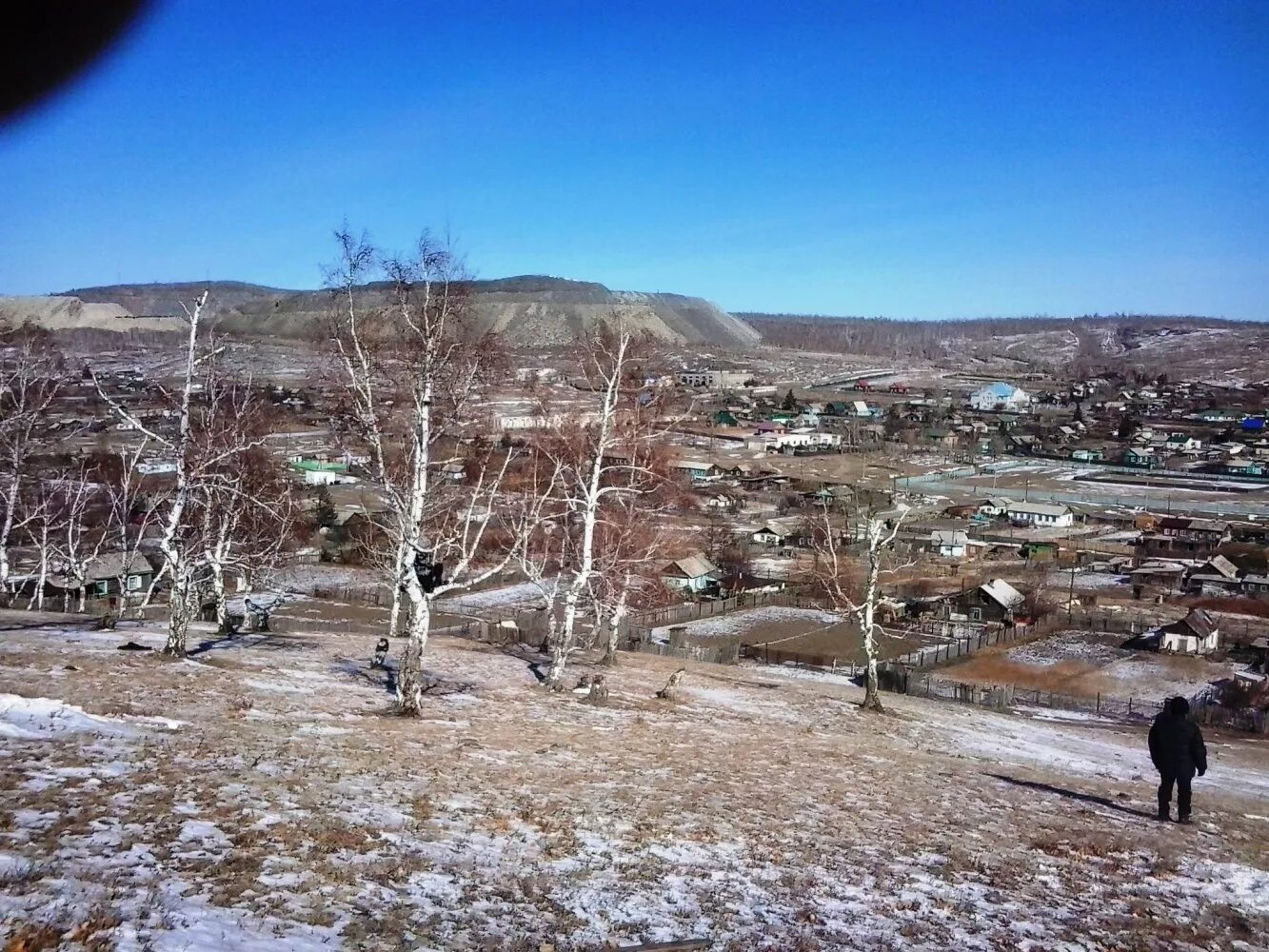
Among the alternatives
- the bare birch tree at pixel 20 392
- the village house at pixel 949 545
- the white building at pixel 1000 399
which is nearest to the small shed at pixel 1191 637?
the village house at pixel 949 545

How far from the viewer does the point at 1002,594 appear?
47906 mm

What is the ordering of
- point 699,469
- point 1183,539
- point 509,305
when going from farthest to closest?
1. point 509,305
2. point 699,469
3. point 1183,539

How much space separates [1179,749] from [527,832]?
7284 mm

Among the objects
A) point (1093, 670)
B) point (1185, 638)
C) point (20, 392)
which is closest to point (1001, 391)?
point (1185, 638)

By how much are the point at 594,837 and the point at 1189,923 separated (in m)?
4.61

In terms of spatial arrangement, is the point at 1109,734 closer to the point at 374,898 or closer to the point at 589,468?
the point at 589,468

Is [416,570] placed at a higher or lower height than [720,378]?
lower

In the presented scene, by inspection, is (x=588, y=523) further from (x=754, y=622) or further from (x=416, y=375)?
(x=754, y=622)

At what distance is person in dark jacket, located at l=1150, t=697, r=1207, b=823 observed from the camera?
10.7m

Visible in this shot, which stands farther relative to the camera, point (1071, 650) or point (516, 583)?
point (516, 583)

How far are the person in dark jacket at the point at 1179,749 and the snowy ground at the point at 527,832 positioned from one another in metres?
0.48

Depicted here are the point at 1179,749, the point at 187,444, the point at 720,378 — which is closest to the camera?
the point at 1179,749

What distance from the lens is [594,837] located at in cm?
816

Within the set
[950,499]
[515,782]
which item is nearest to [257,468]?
[515,782]
